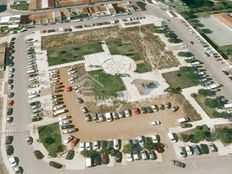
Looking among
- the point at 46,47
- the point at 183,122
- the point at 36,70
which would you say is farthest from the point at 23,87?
the point at 183,122

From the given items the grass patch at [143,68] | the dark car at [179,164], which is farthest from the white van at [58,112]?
the dark car at [179,164]

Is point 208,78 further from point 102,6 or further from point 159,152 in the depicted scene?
point 102,6

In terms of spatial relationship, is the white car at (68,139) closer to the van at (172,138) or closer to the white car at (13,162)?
the white car at (13,162)

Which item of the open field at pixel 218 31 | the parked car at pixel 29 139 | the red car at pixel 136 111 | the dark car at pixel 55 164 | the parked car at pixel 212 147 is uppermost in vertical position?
the open field at pixel 218 31

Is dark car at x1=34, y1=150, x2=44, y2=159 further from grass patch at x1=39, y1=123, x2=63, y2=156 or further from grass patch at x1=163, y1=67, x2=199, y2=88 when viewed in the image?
grass patch at x1=163, y1=67, x2=199, y2=88

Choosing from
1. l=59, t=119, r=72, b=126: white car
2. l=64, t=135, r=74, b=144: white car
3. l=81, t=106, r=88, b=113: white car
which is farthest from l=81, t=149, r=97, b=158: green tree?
l=81, t=106, r=88, b=113: white car

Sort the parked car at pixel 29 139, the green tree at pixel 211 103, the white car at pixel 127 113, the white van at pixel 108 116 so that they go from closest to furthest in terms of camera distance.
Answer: the parked car at pixel 29 139 → the white van at pixel 108 116 → the white car at pixel 127 113 → the green tree at pixel 211 103
